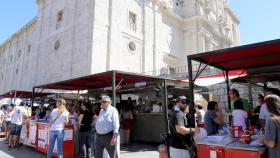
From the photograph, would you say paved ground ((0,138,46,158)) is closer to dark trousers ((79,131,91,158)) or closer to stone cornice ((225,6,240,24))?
dark trousers ((79,131,91,158))

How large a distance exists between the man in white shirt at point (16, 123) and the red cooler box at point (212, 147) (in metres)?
8.29

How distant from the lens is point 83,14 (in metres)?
20.2

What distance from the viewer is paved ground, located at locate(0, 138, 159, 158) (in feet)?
28.3

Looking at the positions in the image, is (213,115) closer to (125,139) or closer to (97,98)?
(125,139)

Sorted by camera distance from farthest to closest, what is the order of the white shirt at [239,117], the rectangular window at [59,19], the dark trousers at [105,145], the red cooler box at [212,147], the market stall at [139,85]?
1. the rectangular window at [59,19]
2. the market stall at [139,85]
3. the white shirt at [239,117]
4. the dark trousers at [105,145]
5. the red cooler box at [212,147]

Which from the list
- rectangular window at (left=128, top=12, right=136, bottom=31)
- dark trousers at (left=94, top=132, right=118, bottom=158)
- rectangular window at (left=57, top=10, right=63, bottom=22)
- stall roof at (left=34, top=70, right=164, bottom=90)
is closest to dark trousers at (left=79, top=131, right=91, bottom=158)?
stall roof at (left=34, top=70, right=164, bottom=90)

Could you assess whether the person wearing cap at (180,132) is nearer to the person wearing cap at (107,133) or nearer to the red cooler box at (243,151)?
the red cooler box at (243,151)

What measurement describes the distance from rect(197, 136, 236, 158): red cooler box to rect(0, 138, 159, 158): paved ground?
170 inches

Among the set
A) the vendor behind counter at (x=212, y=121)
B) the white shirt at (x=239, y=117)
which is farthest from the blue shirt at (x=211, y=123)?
the white shirt at (x=239, y=117)

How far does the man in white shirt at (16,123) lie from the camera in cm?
982

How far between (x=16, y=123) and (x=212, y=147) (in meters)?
8.77

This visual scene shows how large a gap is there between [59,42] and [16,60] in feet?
61.8

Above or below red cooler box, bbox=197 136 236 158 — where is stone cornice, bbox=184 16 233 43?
above

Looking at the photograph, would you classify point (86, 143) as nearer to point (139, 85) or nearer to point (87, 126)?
point (87, 126)
